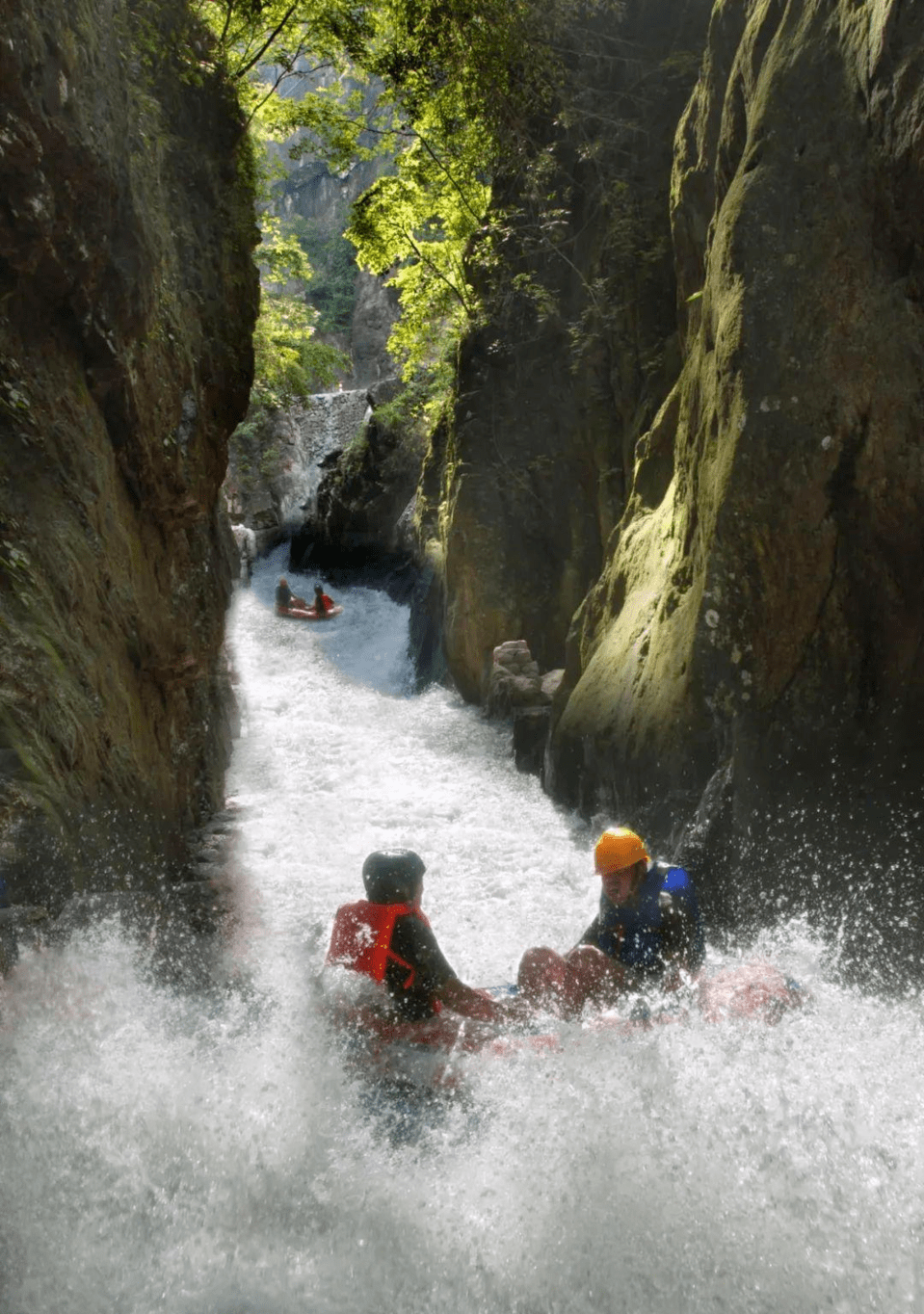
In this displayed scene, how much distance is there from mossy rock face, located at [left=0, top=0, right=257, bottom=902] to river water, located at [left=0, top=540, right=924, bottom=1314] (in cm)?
103

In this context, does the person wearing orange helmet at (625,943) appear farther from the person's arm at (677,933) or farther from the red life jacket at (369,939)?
the red life jacket at (369,939)

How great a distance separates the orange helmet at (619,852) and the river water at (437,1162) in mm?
813

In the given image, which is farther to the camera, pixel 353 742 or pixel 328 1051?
pixel 353 742

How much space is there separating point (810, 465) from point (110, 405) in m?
5.08

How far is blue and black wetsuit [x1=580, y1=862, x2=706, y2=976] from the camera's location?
455cm

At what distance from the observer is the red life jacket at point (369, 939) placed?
4.20m

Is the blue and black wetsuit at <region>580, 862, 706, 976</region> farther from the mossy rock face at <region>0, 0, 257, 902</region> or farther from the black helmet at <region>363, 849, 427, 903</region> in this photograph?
the mossy rock face at <region>0, 0, 257, 902</region>

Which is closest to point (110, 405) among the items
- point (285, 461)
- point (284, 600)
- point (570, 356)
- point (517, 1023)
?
point (517, 1023)

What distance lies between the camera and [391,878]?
4285 mm

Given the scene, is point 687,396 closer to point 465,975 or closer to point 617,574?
point 617,574

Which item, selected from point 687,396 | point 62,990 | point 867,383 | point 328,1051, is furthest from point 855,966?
point 687,396

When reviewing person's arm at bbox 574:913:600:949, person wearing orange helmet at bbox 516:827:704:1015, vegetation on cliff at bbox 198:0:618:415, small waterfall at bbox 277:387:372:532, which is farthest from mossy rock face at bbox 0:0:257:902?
small waterfall at bbox 277:387:372:532

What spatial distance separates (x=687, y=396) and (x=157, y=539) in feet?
15.9

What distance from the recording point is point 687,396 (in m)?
7.69
